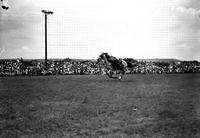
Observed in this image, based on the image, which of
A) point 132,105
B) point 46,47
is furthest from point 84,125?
point 46,47

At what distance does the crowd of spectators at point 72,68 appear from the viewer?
118ft

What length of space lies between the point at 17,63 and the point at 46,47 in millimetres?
5681

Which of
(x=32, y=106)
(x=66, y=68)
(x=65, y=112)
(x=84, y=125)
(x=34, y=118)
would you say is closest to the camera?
(x=84, y=125)

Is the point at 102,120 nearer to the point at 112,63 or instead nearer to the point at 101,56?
the point at 112,63

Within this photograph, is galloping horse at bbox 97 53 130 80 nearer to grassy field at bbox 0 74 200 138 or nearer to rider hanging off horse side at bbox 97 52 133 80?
rider hanging off horse side at bbox 97 52 133 80

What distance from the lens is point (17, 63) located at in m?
36.3

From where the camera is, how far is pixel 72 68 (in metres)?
39.1

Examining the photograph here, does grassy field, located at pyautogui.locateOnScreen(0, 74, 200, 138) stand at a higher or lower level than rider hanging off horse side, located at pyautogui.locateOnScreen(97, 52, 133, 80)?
lower

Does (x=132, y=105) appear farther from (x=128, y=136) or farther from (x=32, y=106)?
(x=128, y=136)

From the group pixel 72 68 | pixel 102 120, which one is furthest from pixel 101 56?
pixel 102 120

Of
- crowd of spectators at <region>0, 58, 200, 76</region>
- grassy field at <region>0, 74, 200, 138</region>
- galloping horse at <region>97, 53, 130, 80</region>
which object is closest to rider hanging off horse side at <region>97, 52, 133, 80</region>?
galloping horse at <region>97, 53, 130, 80</region>

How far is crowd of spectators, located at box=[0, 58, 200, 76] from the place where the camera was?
35844mm

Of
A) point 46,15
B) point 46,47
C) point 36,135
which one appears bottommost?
point 36,135

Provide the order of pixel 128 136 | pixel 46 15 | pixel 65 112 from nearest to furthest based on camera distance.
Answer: pixel 128 136 → pixel 65 112 → pixel 46 15
